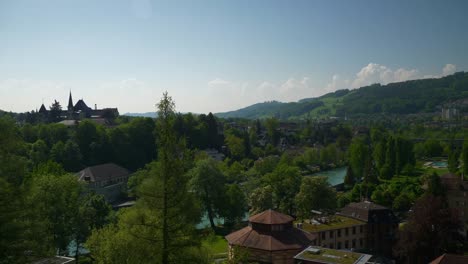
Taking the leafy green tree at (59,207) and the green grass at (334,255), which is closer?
the green grass at (334,255)

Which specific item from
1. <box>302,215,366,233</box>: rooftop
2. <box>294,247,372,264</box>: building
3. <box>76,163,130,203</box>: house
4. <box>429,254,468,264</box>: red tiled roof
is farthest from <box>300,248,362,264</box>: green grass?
<box>76,163,130,203</box>: house

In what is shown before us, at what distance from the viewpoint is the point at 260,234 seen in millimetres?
29891

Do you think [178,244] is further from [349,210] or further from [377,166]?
[377,166]

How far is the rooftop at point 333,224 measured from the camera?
113 feet

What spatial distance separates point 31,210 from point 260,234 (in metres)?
18.4

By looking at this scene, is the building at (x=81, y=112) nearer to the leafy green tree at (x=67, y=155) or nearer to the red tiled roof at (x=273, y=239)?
the leafy green tree at (x=67, y=155)

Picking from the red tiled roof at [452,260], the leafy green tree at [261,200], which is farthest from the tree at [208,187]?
the red tiled roof at [452,260]

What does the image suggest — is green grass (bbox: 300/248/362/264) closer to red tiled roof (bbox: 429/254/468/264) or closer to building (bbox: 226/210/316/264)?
building (bbox: 226/210/316/264)

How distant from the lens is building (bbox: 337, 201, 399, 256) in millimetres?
37094

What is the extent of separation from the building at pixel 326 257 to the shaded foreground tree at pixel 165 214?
1199cm

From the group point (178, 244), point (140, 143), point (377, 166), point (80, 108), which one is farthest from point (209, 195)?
point (80, 108)

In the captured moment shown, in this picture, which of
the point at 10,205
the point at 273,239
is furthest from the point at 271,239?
the point at 10,205

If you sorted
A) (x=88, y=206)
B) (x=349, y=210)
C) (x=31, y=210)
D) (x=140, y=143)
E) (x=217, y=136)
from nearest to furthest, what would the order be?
(x=31, y=210) < (x=88, y=206) < (x=349, y=210) < (x=140, y=143) < (x=217, y=136)

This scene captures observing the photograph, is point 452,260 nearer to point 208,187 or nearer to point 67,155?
point 208,187
